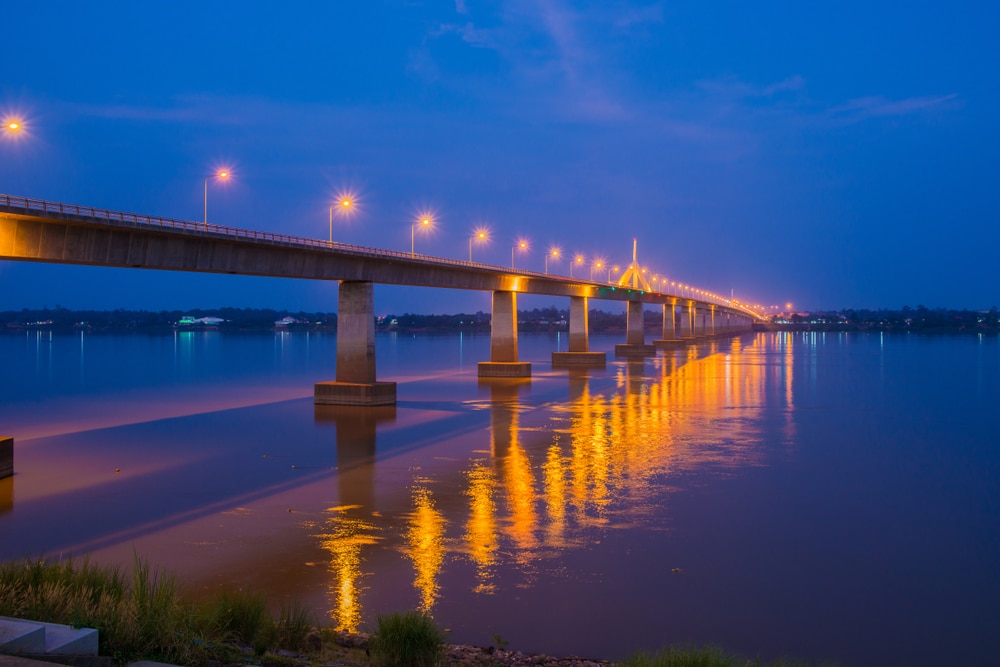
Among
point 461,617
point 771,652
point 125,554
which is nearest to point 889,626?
point 771,652

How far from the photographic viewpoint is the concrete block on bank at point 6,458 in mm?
25656

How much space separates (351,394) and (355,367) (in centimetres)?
146

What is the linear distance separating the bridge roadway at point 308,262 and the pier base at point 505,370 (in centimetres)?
8

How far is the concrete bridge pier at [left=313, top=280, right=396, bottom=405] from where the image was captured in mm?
45344

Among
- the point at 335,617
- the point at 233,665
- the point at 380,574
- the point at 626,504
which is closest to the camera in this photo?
the point at 233,665

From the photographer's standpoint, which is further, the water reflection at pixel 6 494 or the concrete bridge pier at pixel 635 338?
the concrete bridge pier at pixel 635 338

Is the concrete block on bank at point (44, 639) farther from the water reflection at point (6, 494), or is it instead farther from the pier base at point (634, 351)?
the pier base at point (634, 351)

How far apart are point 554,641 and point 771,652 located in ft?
9.79

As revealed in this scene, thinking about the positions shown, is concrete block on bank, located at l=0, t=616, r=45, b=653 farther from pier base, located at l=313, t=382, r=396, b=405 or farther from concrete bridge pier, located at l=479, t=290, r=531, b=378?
concrete bridge pier, located at l=479, t=290, r=531, b=378

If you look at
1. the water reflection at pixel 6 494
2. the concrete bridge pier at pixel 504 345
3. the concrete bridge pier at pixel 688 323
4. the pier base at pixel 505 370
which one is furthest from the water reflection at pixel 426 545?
the concrete bridge pier at pixel 688 323

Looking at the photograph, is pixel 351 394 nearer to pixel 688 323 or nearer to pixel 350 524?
pixel 350 524

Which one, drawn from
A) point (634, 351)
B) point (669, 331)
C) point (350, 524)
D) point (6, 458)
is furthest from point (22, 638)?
point (669, 331)

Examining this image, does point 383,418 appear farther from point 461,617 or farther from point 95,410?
point 461,617

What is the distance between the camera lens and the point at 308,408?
153ft
